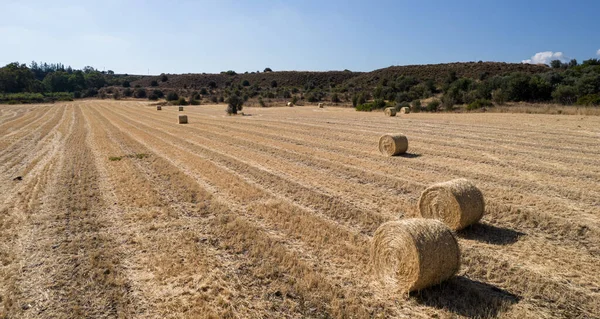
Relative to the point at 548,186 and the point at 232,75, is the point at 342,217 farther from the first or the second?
the point at 232,75

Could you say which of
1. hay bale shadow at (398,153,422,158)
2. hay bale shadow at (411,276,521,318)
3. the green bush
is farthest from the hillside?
hay bale shadow at (411,276,521,318)

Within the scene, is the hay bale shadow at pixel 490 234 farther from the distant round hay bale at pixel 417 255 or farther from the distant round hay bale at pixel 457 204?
the distant round hay bale at pixel 417 255

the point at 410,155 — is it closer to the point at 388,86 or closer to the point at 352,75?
the point at 388,86

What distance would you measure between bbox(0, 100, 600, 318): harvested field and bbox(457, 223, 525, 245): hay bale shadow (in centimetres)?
4

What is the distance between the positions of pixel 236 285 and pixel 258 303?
581mm

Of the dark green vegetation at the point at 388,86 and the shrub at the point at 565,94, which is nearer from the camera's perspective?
the shrub at the point at 565,94

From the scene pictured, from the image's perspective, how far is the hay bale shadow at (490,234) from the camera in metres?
6.77

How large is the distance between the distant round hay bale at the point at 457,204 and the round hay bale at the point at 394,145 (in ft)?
24.4

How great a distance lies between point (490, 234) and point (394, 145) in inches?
318

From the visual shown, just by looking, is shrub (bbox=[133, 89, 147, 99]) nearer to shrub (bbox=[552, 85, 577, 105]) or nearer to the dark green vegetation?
the dark green vegetation

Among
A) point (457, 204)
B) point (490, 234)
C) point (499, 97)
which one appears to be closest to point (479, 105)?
point (499, 97)

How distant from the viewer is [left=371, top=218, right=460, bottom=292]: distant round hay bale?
5.09 meters

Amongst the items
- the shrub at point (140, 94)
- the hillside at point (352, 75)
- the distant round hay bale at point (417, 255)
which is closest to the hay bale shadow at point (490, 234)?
the distant round hay bale at point (417, 255)

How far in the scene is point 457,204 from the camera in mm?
7125
